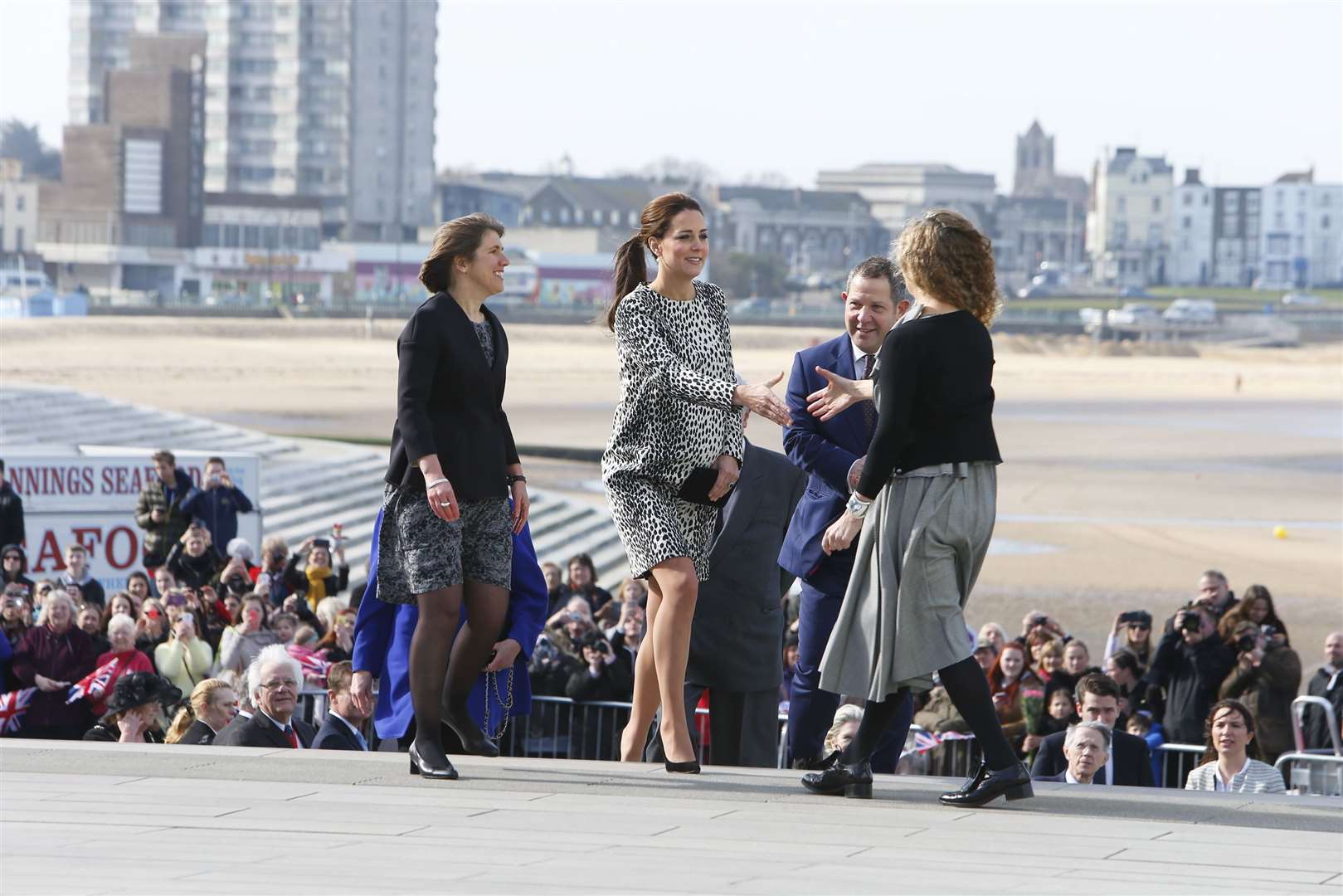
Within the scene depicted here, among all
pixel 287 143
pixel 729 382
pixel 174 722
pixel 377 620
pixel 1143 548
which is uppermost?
pixel 287 143

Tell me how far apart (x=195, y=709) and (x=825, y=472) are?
2767 millimetres

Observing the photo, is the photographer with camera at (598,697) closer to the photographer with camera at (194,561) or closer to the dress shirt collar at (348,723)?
the dress shirt collar at (348,723)

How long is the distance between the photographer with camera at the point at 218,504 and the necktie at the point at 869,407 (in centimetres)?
1039

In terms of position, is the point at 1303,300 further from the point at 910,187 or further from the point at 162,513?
the point at 162,513

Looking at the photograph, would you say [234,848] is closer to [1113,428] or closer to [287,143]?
[1113,428]

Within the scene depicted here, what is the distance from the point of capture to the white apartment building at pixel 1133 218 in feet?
554

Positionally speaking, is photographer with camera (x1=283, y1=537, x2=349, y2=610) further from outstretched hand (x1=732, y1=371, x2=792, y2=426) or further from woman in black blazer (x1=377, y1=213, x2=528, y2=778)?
outstretched hand (x1=732, y1=371, x2=792, y2=426)

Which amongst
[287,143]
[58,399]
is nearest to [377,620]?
[58,399]

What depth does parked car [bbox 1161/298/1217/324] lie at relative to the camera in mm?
111625

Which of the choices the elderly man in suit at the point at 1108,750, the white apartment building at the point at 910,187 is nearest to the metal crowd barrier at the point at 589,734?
the elderly man in suit at the point at 1108,750

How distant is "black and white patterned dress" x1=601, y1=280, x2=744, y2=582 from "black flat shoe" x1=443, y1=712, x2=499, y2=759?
0.81 metres

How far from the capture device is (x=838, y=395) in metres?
5.58

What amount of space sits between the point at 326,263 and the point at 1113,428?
83.5 metres

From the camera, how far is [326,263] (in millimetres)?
126438
